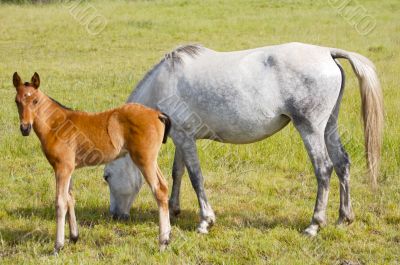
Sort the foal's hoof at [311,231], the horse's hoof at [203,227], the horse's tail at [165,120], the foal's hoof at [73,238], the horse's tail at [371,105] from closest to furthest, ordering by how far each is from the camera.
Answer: the horse's tail at [165,120]
the foal's hoof at [73,238]
the foal's hoof at [311,231]
the horse's hoof at [203,227]
the horse's tail at [371,105]

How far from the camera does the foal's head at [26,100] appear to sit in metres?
4.71

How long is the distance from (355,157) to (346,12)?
18802 millimetres

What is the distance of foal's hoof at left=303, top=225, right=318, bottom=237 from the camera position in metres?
5.57

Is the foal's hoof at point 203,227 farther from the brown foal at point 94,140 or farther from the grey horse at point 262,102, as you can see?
the brown foal at point 94,140

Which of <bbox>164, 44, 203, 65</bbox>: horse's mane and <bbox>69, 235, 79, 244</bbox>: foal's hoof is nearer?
<bbox>69, 235, 79, 244</bbox>: foal's hoof

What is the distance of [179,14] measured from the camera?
88.9 ft

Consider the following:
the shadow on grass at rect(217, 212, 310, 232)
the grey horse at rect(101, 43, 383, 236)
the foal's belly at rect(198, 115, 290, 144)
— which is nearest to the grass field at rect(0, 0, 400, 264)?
the shadow on grass at rect(217, 212, 310, 232)

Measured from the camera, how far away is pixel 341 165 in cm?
603

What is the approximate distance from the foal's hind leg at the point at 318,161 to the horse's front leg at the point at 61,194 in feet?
7.74

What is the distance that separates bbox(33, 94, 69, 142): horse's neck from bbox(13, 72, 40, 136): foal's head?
0.15 meters

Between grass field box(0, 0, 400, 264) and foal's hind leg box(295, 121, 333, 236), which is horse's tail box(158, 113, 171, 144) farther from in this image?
foal's hind leg box(295, 121, 333, 236)

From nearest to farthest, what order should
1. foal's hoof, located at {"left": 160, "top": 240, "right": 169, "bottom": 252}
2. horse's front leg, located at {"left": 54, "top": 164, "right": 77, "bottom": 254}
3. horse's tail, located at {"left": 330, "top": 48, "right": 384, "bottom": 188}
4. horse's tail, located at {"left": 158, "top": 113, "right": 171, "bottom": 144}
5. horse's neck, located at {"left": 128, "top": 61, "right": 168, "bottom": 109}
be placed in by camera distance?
horse's front leg, located at {"left": 54, "top": 164, "right": 77, "bottom": 254}
foal's hoof, located at {"left": 160, "top": 240, "right": 169, "bottom": 252}
horse's tail, located at {"left": 158, "top": 113, "right": 171, "bottom": 144}
horse's tail, located at {"left": 330, "top": 48, "right": 384, "bottom": 188}
horse's neck, located at {"left": 128, "top": 61, "right": 168, "bottom": 109}

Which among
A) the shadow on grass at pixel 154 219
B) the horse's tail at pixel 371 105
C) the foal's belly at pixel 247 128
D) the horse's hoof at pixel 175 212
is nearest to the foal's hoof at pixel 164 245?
the shadow on grass at pixel 154 219

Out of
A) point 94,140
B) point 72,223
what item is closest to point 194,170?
point 94,140
